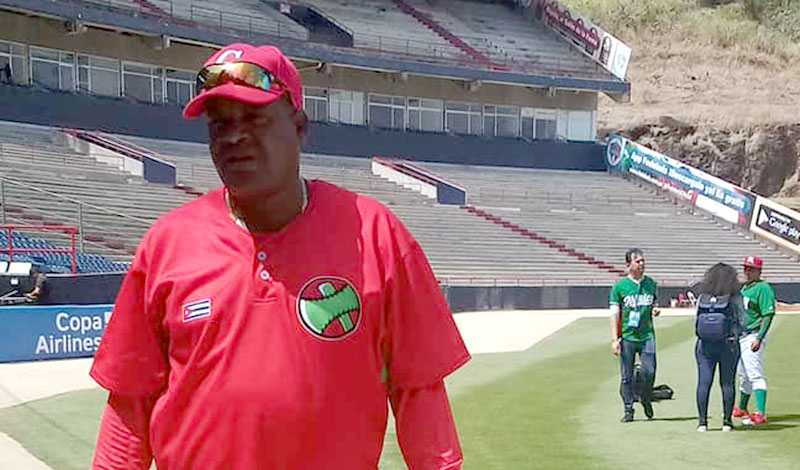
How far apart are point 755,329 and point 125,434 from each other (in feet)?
31.3

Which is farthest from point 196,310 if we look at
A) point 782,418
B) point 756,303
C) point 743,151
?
point 743,151

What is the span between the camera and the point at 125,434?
262cm

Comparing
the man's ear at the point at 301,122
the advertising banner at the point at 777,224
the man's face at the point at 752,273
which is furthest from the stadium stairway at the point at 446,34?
the man's ear at the point at 301,122

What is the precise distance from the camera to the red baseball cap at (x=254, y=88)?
94.9 inches

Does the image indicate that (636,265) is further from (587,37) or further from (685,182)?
(587,37)

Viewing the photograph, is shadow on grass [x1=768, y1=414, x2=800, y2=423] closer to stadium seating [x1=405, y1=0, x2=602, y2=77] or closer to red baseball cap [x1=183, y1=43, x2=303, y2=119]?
red baseball cap [x1=183, y1=43, x2=303, y2=119]

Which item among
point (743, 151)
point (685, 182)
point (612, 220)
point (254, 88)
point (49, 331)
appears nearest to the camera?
point (254, 88)

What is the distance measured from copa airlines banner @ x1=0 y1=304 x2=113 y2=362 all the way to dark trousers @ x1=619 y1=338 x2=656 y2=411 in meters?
8.71

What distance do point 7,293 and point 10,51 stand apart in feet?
56.0

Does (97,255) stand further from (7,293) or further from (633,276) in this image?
(633,276)

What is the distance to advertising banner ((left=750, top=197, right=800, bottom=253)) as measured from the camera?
40.6 metres

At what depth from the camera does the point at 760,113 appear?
6338 cm

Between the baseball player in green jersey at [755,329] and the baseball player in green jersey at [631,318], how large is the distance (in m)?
0.98

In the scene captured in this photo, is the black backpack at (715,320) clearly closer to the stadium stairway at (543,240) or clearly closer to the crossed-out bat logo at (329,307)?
the crossed-out bat logo at (329,307)
